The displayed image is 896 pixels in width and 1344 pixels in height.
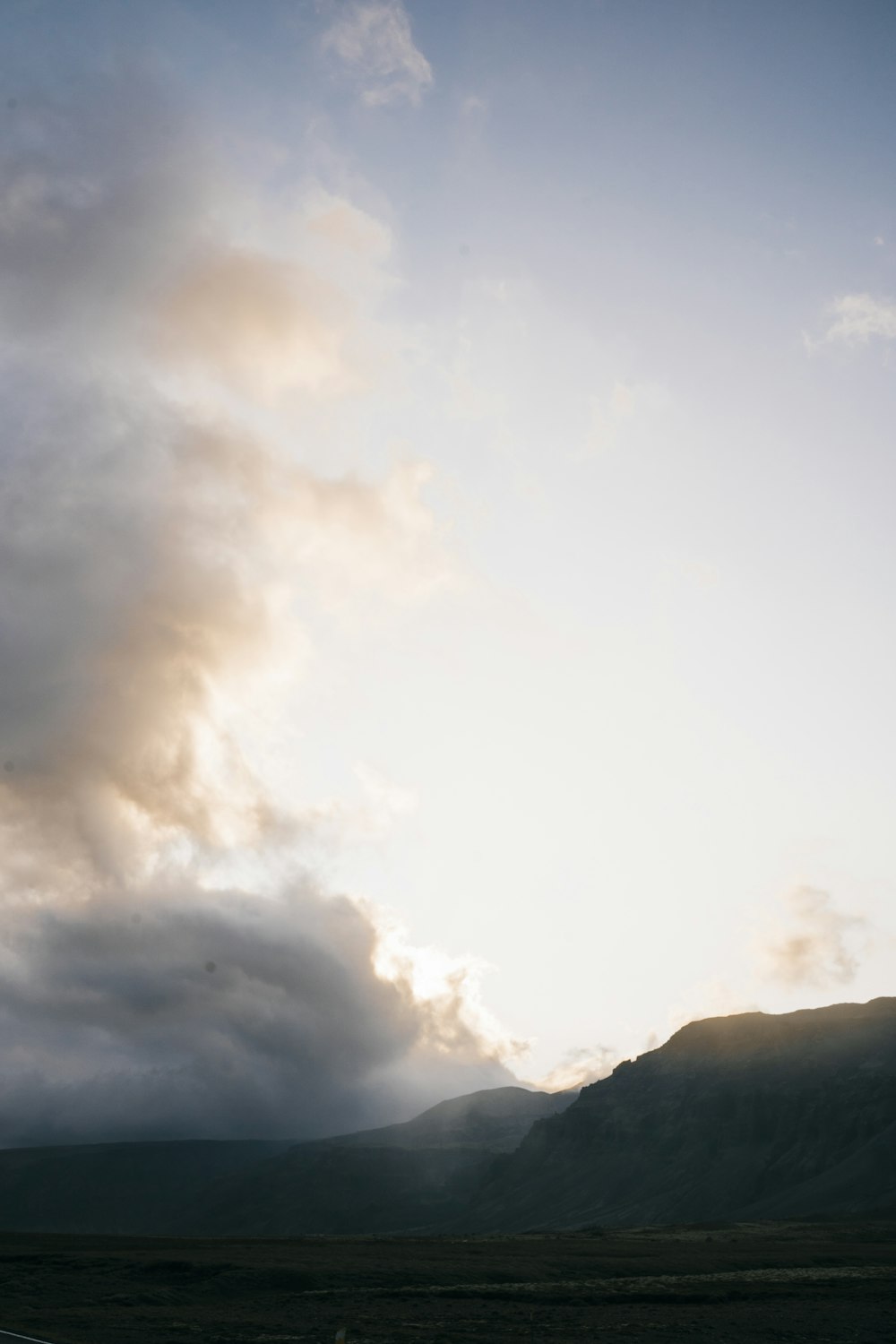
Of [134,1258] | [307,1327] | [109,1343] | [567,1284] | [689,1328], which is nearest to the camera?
[109,1343]

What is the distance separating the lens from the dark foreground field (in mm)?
43969

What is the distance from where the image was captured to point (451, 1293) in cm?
5800

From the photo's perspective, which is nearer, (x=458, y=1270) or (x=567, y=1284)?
(x=567, y=1284)

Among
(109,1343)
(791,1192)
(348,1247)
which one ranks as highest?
(109,1343)

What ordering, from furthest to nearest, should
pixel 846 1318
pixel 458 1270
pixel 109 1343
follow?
pixel 458 1270 → pixel 846 1318 → pixel 109 1343

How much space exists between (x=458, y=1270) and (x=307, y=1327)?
27.8 meters

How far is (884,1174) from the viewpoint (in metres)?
180

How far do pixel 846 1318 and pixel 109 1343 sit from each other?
35636 mm

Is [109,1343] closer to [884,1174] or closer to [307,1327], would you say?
[307,1327]

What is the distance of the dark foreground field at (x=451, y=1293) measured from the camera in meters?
44.0

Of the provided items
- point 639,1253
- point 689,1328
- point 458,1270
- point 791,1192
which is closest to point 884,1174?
point 791,1192

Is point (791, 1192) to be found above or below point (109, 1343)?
below

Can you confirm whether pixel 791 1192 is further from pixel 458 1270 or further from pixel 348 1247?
pixel 458 1270

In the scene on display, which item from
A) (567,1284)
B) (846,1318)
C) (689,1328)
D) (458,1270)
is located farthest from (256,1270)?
(846,1318)
